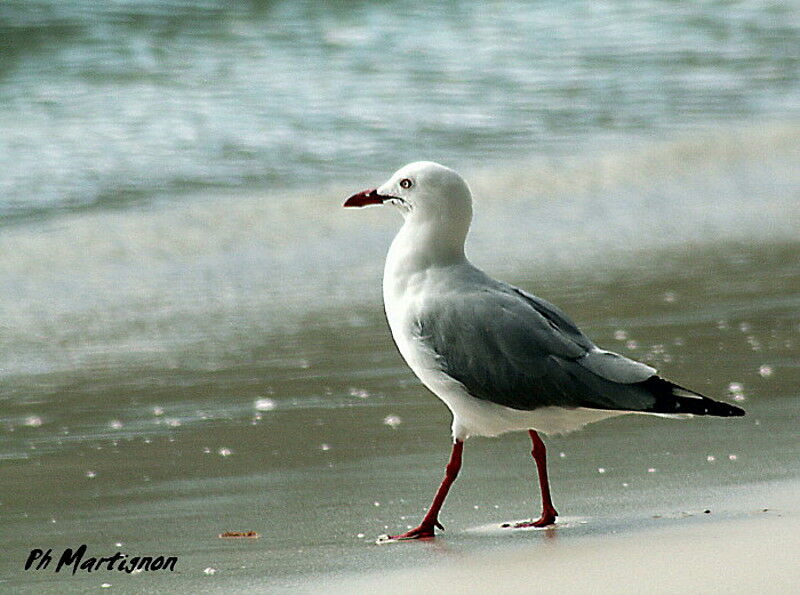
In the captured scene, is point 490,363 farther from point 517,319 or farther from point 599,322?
point 599,322

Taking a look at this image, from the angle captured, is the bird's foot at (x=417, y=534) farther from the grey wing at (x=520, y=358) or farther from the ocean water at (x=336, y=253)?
the grey wing at (x=520, y=358)

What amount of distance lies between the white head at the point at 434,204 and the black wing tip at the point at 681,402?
662mm

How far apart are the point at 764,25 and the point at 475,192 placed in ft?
18.8

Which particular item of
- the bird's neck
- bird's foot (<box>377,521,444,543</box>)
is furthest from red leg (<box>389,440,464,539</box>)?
the bird's neck

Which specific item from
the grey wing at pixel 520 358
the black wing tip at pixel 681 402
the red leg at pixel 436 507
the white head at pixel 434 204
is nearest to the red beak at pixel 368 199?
the white head at pixel 434 204

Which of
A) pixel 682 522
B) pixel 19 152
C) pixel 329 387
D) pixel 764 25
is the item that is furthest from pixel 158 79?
pixel 682 522

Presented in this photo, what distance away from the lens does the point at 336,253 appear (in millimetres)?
7852

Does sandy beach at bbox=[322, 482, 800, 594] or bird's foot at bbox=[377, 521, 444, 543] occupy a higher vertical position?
sandy beach at bbox=[322, 482, 800, 594]

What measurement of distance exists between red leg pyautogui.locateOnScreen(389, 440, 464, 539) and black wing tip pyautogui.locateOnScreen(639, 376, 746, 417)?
50 cm

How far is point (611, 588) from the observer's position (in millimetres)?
3021

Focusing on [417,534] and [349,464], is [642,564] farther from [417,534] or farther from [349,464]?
[349,464]

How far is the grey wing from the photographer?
3.70m

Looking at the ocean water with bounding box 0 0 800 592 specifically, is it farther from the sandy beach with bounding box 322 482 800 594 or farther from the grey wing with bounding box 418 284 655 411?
the grey wing with bounding box 418 284 655 411

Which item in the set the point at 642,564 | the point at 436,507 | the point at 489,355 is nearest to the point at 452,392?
the point at 489,355
